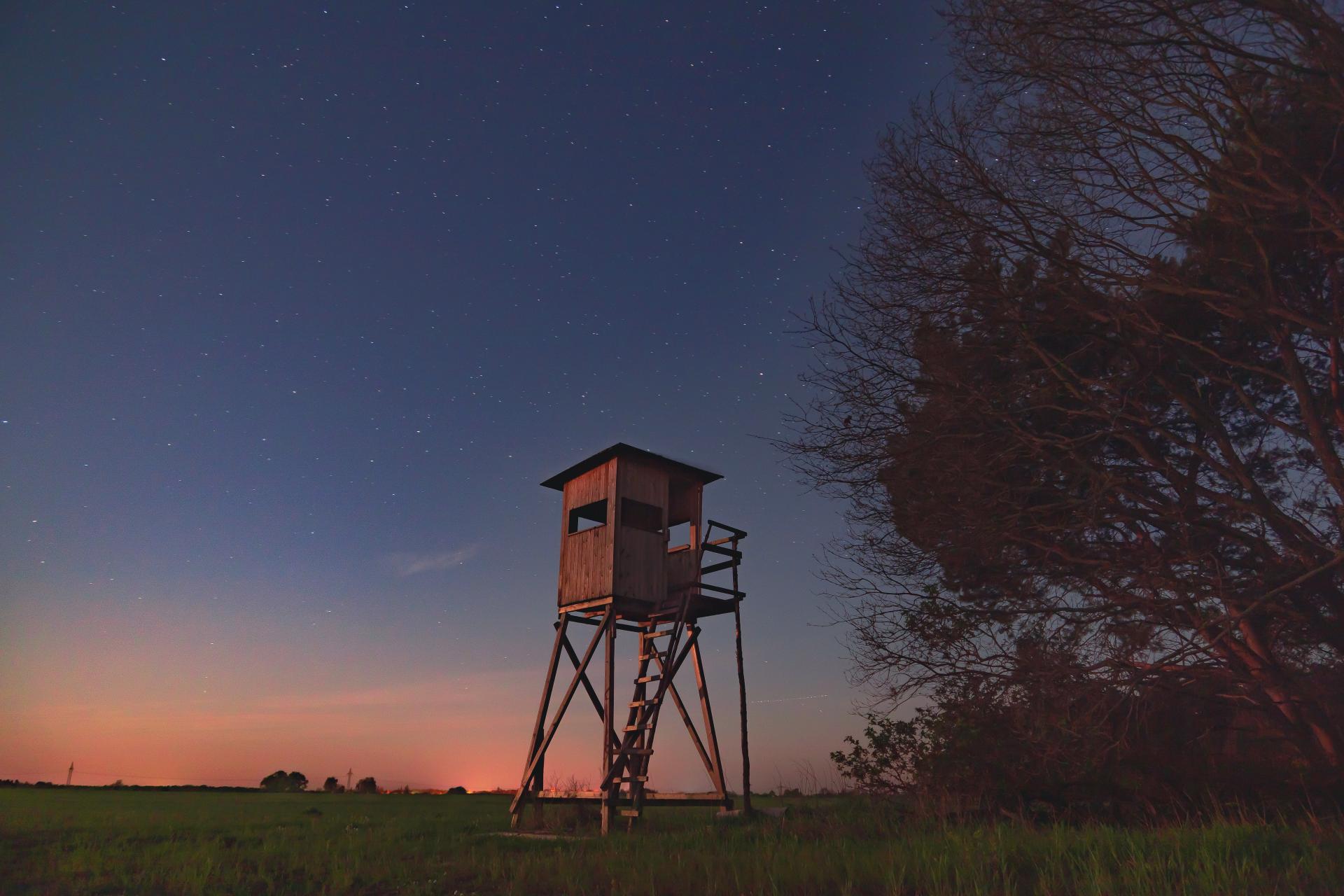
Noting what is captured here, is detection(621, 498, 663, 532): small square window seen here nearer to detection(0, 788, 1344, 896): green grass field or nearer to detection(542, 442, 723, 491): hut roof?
detection(542, 442, 723, 491): hut roof

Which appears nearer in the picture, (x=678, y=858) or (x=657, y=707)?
(x=678, y=858)

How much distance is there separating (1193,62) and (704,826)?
1306 cm

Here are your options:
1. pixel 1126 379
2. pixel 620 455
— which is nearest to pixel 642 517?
pixel 620 455

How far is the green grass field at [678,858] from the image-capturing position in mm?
6895

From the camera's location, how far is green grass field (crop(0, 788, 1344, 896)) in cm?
689

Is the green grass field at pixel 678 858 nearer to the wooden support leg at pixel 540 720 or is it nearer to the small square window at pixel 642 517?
the wooden support leg at pixel 540 720

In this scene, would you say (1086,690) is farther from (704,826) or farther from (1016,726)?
(704,826)

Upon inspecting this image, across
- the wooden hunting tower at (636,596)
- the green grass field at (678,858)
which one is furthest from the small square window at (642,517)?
the green grass field at (678,858)

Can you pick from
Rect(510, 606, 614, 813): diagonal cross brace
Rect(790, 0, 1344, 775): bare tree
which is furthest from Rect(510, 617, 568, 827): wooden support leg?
Rect(790, 0, 1344, 775): bare tree

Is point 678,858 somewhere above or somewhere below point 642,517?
below

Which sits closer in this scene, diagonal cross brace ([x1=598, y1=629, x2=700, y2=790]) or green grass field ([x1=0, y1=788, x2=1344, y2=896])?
green grass field ([x1=0, y1=788, x2=1344, y2=896])

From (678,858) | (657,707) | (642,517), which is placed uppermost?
(642,517)

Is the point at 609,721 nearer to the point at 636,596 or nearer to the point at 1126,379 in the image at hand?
the point at 636,596

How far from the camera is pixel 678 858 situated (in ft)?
31.6
